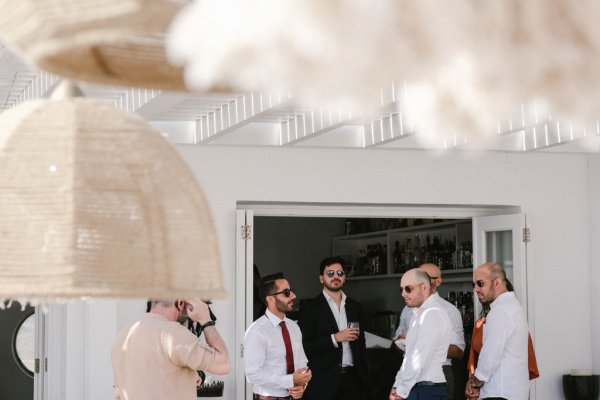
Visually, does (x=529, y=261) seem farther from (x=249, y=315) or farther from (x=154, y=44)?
(x=154, y=44)

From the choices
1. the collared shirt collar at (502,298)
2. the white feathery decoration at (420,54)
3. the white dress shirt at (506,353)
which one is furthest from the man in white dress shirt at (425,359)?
the white feathery decoration at (420,54)

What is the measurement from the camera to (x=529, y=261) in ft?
30.4

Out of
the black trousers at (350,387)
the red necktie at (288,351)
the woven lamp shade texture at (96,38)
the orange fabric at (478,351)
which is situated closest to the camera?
the woven lamp shade texture at (96,38)

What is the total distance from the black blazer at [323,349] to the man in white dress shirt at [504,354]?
123 cm

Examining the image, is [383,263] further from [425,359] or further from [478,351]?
[425,359]

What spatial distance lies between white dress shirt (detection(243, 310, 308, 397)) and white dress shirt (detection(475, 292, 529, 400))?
1326mm

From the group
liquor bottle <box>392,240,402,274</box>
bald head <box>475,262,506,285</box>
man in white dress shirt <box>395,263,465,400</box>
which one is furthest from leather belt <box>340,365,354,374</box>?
liquor bottle <box>392,240,402,274</box>

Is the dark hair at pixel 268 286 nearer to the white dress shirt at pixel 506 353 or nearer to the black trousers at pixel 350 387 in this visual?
the black trousers at pixel 350 387

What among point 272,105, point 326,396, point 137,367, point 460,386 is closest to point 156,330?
point 137,367

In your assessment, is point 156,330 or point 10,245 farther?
point 156,330

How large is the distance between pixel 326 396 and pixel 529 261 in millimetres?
2112

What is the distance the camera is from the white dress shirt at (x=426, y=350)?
24.2 ft

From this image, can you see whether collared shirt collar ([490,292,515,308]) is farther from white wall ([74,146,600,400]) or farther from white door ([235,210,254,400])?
white door ([235,210,254,400])

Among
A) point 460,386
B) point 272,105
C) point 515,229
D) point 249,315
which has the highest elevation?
point 272,105
